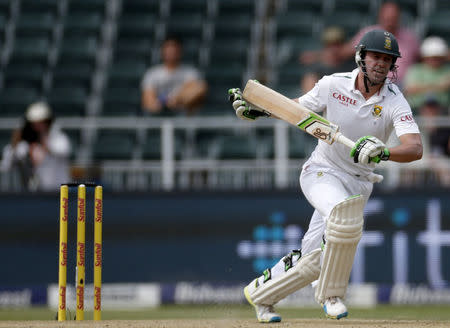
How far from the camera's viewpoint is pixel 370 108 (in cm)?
595

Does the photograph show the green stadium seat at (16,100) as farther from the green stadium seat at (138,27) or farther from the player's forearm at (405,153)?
the player's forearm at (405,153)

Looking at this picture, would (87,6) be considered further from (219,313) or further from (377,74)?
(377,74)

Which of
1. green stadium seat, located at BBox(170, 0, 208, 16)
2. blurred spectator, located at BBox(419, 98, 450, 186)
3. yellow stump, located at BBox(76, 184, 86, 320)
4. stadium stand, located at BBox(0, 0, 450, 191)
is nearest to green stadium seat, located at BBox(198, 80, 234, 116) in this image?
stadium stand, located at BBox(0, 0, 450, 191)

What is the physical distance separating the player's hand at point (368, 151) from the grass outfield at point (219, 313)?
2130 mm

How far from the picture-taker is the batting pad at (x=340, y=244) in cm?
569

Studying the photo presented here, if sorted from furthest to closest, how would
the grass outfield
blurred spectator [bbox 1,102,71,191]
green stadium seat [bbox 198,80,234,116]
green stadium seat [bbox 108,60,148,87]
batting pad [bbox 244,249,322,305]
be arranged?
green stadium seat [bbox 108,60,148,87]
green stadium seat [bbox 198,80,234,116]
blurred spectator [bbox 1,102,71,191]
the grass outfield
batting pad [bbox 244,249,322,305]

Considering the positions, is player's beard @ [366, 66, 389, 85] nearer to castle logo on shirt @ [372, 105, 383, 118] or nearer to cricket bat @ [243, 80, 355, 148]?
castle logo on shirt @ [372, 105, 383, 118]

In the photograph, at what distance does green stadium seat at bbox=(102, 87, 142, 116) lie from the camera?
10.5 metres

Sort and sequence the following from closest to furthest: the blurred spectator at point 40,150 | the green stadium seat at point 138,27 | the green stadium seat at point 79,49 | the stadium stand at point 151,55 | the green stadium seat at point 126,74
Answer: the blurred spectator at point 40,150
the stadium stand at point 151,55
the green stadium seat at point 126,74
the green stadium seat at point 79,49
the green stadium seat at point 138,27

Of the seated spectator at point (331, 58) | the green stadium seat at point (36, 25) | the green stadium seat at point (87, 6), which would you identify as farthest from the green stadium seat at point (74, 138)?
the green stadium seat at point (87, 6)

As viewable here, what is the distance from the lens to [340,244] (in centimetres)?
573

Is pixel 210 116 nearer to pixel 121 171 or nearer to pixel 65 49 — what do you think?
pixel 121 171

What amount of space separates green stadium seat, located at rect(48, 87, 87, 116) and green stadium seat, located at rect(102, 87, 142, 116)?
9.9 inches

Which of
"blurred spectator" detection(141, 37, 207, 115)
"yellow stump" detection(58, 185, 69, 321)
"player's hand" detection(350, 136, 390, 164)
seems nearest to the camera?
"player's hand" detection(350, 136, 390, 164)
